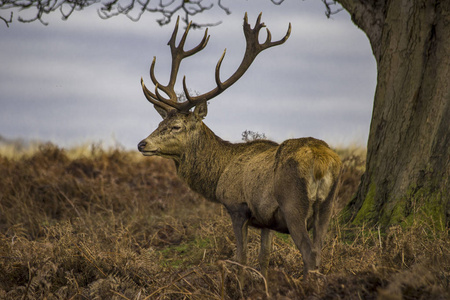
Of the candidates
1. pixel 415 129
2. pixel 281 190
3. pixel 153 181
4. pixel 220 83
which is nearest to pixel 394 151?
pixel 415 129

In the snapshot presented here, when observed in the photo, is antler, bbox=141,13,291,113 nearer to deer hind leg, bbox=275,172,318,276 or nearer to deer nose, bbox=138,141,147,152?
deer nose, bbox=138,141,147,152

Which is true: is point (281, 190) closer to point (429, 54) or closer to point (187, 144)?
point (187, 144)

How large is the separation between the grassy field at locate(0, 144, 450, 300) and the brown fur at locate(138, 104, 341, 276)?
430mm

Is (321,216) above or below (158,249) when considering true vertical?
above

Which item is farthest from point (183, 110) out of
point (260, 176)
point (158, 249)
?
point (158, 249)

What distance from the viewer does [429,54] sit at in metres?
7.45

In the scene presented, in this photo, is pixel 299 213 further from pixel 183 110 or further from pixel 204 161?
pixel 183 110

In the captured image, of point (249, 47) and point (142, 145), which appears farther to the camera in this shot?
point (249, 47)

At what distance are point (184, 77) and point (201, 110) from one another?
49 cm

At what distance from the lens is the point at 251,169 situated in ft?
19.1

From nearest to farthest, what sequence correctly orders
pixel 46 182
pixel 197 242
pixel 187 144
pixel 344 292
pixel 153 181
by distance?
1. pixel 344 292
2. pixel 187 144
3. pixel 197 242
4. pixel 46 182
5. pixel 153 181

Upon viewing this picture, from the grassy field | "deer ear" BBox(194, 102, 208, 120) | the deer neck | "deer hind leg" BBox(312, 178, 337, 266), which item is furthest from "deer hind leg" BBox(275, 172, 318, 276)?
"deer ear" BBox(194, 102, 208, 120)

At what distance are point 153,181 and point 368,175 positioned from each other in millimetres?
6334

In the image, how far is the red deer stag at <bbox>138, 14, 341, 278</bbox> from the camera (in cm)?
489
